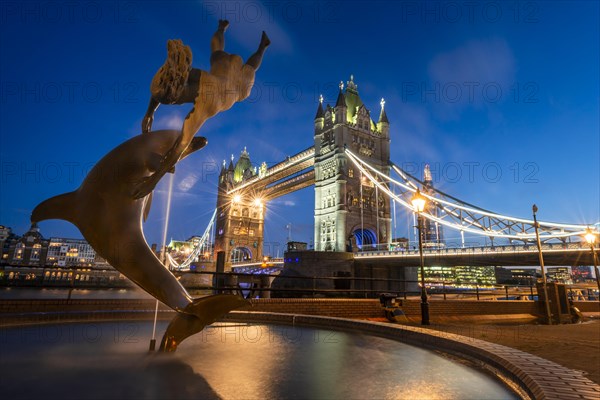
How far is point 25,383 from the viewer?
290 centimetres

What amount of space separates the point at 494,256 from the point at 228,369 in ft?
105

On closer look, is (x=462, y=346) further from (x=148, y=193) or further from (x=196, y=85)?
(x=196, y=85)

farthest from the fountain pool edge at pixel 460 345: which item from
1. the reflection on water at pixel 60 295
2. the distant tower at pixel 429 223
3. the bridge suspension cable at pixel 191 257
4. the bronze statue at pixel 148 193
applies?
the bridge suspension cable at pixel 191 257

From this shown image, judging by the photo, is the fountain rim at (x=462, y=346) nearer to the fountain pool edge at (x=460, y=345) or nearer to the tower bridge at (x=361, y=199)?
the fountain pool edge at (x=460, y=345)

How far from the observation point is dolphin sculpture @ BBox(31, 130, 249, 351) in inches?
164

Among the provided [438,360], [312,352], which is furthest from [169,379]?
[438,360]

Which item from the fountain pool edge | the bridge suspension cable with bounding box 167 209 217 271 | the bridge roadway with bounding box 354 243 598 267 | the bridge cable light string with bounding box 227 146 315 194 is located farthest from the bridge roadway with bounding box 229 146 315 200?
the fountain pool edge

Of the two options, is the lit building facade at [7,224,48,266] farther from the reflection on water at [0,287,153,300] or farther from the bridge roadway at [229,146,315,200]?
the reflection on water at [0,287,153,300]

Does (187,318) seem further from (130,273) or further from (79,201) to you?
(79,201)

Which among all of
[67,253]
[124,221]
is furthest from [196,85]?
[67,253]

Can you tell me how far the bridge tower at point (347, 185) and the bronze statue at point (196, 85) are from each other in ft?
126

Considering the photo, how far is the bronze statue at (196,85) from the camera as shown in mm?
3883

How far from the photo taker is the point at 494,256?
30.2m

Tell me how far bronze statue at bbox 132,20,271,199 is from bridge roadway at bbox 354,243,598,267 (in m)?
30.1
